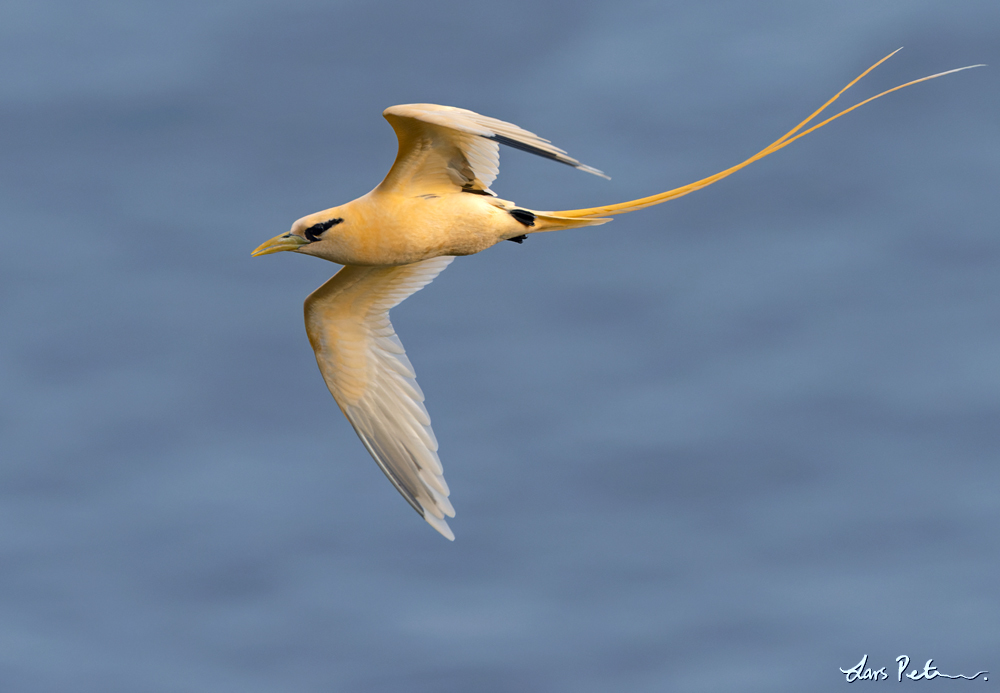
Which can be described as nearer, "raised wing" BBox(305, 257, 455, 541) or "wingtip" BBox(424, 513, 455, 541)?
"wingtip" BBox(424, 513, 455, 541)

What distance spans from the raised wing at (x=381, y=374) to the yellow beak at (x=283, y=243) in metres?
2.00

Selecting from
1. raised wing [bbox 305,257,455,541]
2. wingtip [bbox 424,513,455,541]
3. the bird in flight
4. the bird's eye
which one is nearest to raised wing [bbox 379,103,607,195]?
the bird in flight

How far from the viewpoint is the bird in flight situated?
14.0 m

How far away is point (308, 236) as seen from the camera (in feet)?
46.8

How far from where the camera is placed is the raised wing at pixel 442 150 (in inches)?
532

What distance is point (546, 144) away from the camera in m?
13.1

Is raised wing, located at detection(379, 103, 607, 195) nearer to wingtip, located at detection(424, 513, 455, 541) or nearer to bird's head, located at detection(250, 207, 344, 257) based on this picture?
bird's head, located at detection(250, 207, 344, 257)

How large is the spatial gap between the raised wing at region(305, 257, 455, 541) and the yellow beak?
6.56 feet

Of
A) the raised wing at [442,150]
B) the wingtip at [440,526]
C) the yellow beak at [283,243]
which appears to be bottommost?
the wingtip at [440,526]

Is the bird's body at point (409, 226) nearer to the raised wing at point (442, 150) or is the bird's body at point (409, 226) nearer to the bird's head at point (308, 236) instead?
the bird's head at point (308, 236)

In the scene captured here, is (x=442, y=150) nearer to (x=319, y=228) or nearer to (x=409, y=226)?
(x=409, y=226)

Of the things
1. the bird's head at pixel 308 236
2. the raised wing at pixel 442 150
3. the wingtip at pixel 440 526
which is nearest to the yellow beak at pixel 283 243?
the bird's head at pixel 308 236

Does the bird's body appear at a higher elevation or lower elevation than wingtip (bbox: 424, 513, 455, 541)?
higher

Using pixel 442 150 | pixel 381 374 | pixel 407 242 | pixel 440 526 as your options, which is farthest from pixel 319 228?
pixel 440 526
